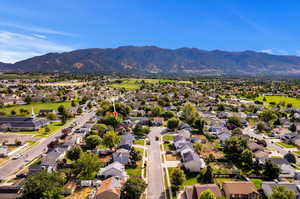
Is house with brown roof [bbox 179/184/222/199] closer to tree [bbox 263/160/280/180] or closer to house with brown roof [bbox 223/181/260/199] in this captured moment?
house with brown roof [bbox 223/181/260/199]

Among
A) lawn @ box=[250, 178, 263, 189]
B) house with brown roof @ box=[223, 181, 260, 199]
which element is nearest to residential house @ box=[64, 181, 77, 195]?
house with brown roof @ box=[223, 181, 260, 199]

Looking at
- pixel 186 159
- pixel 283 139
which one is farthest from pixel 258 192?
pixel 283 139

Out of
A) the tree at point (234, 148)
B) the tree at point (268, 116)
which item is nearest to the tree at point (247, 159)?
the tree at point (234, 148)

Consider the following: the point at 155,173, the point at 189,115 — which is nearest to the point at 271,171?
the point at 155,173

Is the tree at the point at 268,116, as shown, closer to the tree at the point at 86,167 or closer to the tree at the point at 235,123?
the tree at the point at 235,123

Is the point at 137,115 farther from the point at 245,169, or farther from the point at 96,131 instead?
the point at 245,169
